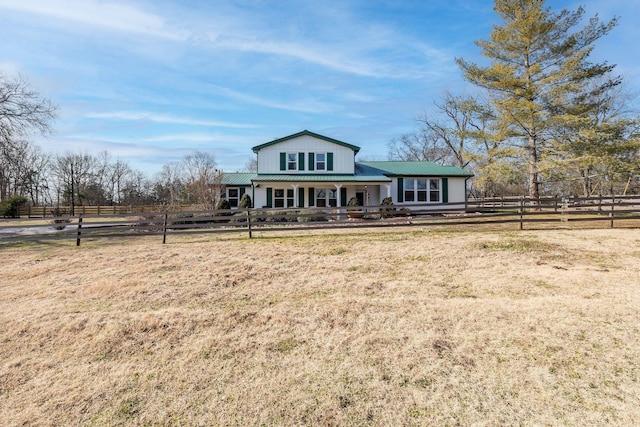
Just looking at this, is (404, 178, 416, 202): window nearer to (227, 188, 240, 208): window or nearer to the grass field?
(227, 188, 240, 208): window

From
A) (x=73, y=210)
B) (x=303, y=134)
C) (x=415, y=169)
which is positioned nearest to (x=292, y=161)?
(x=303, y=134)

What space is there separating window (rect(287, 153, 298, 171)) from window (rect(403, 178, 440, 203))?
7726 millimetres

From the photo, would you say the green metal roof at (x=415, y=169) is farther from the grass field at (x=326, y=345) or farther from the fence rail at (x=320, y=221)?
the grass field at (x=326, y=345)

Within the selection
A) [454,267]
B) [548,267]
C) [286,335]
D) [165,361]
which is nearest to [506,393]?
[286,335]

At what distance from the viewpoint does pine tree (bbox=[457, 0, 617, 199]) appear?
1814cm

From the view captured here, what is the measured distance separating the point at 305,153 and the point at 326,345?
1878cm

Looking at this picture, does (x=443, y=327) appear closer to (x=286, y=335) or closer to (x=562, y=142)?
(x=286, y=335)

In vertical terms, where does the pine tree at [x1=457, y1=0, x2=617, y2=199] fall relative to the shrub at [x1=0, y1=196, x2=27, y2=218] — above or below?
above

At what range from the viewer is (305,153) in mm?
21516

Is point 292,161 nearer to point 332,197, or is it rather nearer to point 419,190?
point 332,197

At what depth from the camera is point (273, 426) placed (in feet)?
7.86

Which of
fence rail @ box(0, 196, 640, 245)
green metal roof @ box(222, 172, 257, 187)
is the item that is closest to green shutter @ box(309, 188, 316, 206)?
green metal roof @ box(222, 172, 257, 187)

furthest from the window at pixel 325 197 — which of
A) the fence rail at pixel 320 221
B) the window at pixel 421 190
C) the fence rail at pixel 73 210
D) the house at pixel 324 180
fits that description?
the fence rail at pixel 73 210

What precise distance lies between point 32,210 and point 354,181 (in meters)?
35.1
